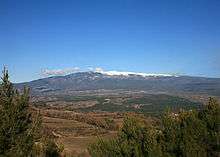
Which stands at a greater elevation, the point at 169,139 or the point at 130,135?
the point at 130,135

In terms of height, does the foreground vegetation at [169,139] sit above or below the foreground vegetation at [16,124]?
below

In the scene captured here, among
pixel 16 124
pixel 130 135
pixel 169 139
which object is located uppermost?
pixel 16 124

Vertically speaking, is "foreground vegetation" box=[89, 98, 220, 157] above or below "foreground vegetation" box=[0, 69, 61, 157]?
below

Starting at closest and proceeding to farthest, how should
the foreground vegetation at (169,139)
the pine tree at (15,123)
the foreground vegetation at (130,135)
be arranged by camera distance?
1. the pine tree at (15,123)
2. the foreground vegetation at (130,135)
3. the foreground vegetation at (169,139)

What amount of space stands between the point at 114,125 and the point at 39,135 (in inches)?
3902

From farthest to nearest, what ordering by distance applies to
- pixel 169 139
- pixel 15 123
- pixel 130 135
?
pixel 130 135, pixel 169 139, pixel 15 123

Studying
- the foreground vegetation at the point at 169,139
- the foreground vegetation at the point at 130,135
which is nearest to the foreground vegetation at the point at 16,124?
the foreground vegetation at the point at 130,135

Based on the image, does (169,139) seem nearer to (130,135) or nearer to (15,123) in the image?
(130,135)

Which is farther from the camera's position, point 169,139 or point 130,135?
point 130,135

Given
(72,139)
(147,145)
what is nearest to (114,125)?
(72,139)

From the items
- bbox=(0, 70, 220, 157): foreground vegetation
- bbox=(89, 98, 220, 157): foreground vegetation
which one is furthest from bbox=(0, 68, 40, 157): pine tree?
bbox=(89, 98, 220, 157): foreground vegetation

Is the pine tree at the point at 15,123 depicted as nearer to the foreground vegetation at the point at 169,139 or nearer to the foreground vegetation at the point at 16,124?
the foreground vegetation at the point at 16,124

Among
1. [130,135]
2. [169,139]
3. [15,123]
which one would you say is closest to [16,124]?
[15,123]

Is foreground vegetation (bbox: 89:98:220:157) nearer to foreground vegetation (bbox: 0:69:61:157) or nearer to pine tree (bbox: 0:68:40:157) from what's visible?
foreground vegetation (bbox: 0:69:61:157)
